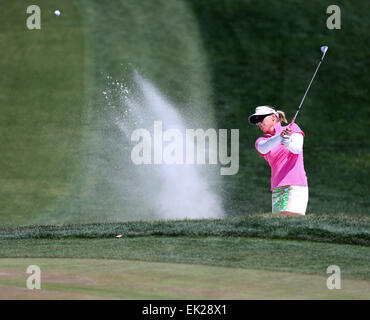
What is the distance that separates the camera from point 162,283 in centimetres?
666

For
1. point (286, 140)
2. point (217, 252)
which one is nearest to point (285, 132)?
point (286, 140)

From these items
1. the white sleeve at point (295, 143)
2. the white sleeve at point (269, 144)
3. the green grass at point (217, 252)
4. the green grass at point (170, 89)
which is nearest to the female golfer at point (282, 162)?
the white sleeve at point (269, 144)

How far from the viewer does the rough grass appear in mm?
9664

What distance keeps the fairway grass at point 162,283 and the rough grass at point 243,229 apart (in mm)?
2325

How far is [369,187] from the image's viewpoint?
16.7m

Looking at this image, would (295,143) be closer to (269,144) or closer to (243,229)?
(269,144)

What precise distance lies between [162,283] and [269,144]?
10.7 feet

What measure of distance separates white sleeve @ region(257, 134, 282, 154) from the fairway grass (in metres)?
2.30

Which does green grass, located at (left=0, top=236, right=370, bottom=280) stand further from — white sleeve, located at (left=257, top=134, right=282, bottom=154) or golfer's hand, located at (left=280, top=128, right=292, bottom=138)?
golfer's hand, located at (left=280, top=128, right=292, bottom=138)

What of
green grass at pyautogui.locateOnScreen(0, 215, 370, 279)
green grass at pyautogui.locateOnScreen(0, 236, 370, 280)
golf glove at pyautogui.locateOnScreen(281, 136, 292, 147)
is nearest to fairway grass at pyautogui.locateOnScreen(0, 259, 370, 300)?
green grass at pyautogui.locateOnScreen(0, 236, 370, 280)
